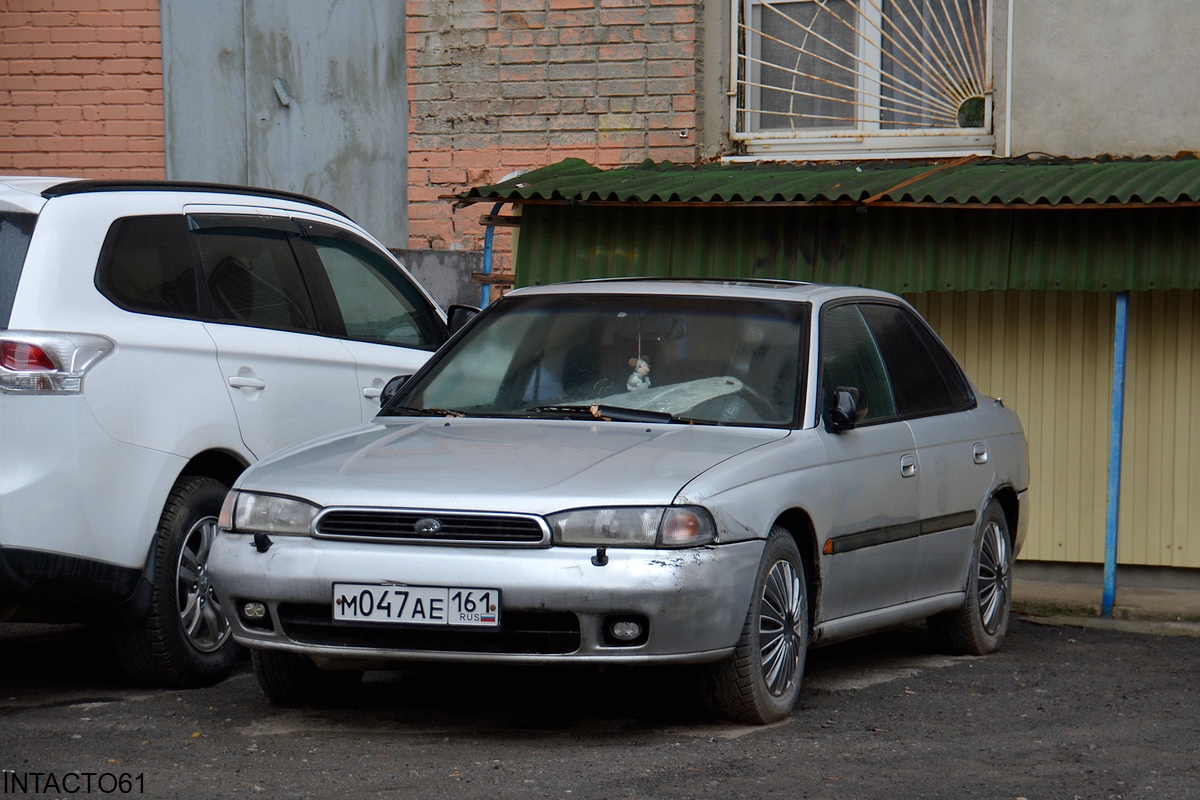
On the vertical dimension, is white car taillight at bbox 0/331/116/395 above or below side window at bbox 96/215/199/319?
below

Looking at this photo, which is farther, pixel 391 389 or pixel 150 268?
pixel 391 389

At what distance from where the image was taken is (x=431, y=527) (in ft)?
16.5

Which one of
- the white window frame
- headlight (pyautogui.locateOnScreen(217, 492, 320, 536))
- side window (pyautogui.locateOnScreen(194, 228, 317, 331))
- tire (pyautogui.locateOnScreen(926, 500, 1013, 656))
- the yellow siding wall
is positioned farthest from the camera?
the white window frame

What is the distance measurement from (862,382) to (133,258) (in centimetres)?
277

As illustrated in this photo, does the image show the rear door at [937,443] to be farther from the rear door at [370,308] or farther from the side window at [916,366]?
the rear door at [370,308]

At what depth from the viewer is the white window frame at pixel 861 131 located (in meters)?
10.6

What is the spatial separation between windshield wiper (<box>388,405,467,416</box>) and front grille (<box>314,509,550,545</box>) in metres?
1.10

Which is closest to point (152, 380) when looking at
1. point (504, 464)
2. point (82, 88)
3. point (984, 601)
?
point (504, 464)

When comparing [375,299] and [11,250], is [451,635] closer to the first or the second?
[11,250]

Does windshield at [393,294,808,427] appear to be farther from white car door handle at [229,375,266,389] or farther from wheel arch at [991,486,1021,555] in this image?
wheel arch at [991,486,1021,555]

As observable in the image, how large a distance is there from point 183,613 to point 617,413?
5.81 feet

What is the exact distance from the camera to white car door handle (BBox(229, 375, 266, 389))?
6.43 m

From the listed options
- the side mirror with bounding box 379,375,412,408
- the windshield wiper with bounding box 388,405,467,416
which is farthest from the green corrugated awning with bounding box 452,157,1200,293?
the windshield wiper with bounding box 388,405,467,416

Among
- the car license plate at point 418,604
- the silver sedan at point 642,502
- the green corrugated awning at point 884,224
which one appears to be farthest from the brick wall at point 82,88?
the car license plate at point 418,604
